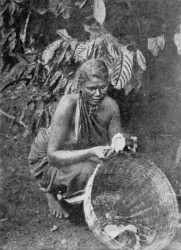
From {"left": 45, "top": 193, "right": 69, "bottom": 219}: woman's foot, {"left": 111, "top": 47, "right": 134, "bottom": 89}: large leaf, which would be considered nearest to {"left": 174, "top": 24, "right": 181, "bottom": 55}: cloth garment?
{"left": 111, "top": 47, "right": 134, "bottom": 89}: large leaf

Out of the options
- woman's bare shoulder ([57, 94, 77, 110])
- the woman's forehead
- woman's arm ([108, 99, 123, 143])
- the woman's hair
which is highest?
the woman's hair

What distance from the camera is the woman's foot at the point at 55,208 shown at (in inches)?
97.1

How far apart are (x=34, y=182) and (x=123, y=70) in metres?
0.74

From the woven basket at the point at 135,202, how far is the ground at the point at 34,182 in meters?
0.10

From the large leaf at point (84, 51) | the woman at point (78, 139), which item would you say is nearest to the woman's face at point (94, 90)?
the woman at point (78, 139)

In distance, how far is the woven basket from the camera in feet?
7.77

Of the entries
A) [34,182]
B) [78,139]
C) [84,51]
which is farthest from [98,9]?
[34,182]

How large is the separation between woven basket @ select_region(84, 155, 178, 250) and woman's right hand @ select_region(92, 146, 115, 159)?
0.10 feet

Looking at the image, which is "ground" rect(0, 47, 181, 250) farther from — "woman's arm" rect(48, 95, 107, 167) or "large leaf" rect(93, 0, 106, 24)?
"large leaf" rect(93, 0, 106, 24)

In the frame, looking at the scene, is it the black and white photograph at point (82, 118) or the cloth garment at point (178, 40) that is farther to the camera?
the cloth garment at point (178, 40)

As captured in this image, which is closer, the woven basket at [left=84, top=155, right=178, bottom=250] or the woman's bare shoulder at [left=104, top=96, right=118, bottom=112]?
the woven basket at [left=84, top=155, right=178, bottom=250]

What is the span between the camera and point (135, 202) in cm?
250

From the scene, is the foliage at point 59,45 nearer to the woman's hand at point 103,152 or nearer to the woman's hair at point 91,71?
the woman's hair at point 91,71

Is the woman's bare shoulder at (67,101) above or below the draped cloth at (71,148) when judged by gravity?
above
